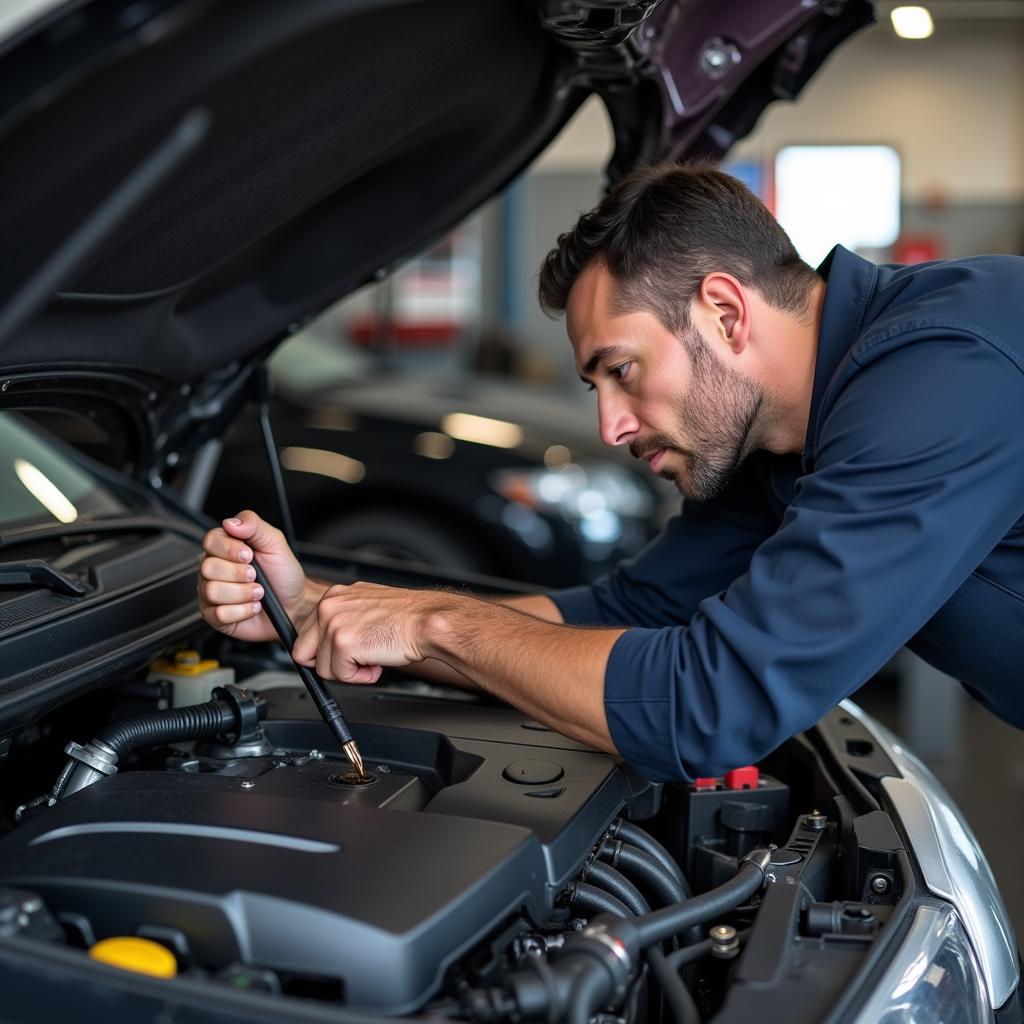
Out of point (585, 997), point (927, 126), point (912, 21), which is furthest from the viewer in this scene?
point (927, 126)

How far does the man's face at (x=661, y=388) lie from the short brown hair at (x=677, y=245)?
2cm

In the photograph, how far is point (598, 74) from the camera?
5.26 feet

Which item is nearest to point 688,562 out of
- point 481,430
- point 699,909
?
point 699,909

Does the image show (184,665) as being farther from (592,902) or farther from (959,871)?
(959,871)

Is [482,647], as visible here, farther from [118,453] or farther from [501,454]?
[501,454]

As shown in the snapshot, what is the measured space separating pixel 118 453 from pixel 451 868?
125cm

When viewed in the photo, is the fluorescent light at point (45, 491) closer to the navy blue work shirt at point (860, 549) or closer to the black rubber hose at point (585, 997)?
the navy blue work shirt at point (860, 549)

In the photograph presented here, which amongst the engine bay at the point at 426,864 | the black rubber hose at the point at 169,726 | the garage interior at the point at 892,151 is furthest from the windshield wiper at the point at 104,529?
the garage interior at the point at 892,151

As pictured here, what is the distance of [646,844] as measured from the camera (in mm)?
1405

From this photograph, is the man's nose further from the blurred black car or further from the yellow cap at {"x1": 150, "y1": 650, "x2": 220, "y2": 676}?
the blurred black car

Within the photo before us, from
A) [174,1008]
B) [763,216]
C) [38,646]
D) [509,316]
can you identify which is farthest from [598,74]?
[509,316]

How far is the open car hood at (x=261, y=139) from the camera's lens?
932mm

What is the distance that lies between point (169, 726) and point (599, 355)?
665 mm

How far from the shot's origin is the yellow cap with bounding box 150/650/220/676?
63.5 inches
